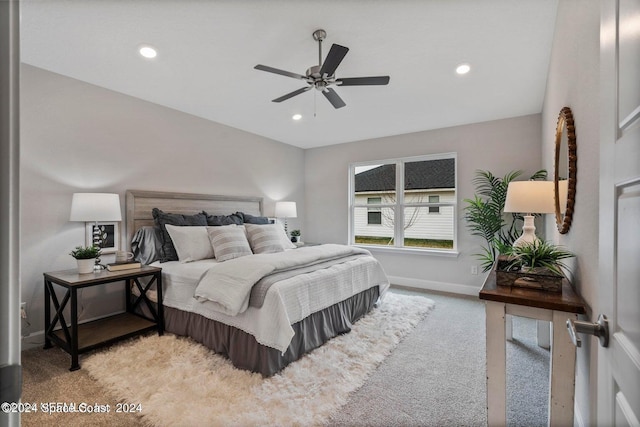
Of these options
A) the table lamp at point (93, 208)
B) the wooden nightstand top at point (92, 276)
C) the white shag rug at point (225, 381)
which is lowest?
the white shag rug at point (225, 381)

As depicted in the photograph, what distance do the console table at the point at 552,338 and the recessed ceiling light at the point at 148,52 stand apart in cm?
282

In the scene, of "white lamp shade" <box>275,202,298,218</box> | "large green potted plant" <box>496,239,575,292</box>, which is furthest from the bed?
"large green potted plant" <box>496,239,575,292</box>

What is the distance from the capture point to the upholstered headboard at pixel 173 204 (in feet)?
10.5

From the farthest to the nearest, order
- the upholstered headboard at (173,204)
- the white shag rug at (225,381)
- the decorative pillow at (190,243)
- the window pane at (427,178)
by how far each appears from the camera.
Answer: the window pane at (427,178), the upholstered headboard at (173,204), the decorative pillow at (190,243), the white shag rug at (225,381)

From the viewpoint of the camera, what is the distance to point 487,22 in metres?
2.05

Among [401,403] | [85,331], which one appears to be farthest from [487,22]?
[85,331]

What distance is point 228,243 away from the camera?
10.3 feet

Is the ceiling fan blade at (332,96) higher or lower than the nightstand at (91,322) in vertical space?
higher

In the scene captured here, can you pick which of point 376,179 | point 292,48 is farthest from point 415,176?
point 292,48

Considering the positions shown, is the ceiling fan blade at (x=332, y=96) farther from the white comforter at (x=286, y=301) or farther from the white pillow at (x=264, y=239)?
the white pillow at (x=264, y=239)

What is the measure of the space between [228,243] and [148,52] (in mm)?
1811

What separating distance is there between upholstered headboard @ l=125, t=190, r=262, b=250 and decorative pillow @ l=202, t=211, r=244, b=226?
0.20 metres

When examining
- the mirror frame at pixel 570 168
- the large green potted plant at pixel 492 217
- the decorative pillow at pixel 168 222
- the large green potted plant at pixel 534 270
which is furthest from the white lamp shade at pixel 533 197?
the decorative pillow at pixel 168 222

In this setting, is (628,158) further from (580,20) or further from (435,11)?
(435,11)
